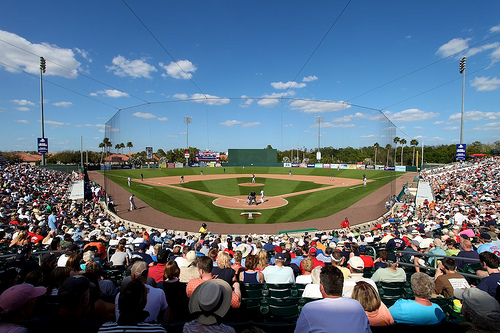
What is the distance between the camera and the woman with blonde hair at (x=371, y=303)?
8.39 ft

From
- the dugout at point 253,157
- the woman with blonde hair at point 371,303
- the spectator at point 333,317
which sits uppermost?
the dugout at point 253,157

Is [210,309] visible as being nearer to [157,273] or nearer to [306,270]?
[157,273]

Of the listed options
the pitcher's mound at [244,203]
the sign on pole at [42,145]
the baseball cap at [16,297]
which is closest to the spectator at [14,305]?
the baseball cap at [16,297]

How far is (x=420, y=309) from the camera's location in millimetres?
2920

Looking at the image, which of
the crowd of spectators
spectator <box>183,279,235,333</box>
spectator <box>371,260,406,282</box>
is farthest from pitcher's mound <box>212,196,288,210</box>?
spectator <box>183,279,235,333</box>

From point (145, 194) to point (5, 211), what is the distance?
15.3m

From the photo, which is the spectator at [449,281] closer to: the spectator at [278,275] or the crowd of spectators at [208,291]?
the crowd of spectators at [208,291]

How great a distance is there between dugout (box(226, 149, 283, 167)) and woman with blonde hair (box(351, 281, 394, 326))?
213ft

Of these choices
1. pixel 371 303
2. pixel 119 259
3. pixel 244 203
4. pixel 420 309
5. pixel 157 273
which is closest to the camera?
pixel 371 303

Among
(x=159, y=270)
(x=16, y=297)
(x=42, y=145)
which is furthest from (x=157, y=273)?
(x=42, y=145)

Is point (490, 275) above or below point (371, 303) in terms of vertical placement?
below

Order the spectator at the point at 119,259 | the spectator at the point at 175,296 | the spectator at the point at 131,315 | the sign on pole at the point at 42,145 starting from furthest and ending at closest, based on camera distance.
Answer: the sign on pole at the point at 42,145 < the spectator at the point at 119,259 < the spectator at the point at 175,296 < the spectator at the point at 131,315

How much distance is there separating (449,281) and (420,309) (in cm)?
223

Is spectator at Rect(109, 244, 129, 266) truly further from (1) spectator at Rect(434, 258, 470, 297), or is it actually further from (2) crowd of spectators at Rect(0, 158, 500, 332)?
(1) spectator at Rect(434, 258, 470, 297)
